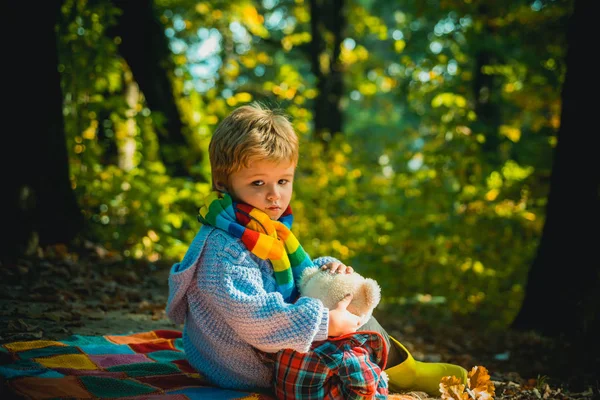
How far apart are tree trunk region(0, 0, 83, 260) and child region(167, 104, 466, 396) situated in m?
2.78

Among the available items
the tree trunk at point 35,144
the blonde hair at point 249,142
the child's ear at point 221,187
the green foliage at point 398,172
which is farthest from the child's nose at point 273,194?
the green foliage at point 398,172

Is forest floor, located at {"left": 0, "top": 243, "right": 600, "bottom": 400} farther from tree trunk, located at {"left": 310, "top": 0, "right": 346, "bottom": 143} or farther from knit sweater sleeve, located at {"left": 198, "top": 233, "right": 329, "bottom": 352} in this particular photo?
tree trunk, located at {"left": 310, "top": 0, "right": 346, "bottom": 143}

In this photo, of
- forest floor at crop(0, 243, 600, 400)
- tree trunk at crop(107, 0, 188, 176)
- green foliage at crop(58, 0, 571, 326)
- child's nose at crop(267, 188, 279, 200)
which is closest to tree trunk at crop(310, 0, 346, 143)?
green foliage at crop(58, 0, 571, 326)

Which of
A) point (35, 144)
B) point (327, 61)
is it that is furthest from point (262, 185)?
point (327, 61)

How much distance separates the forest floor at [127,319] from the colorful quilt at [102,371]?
337mm

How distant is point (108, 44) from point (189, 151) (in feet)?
6.35

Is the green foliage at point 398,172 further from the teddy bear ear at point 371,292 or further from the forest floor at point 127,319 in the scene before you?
the teddy bear ear at point 371,292

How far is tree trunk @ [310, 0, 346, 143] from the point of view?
40.4 feet

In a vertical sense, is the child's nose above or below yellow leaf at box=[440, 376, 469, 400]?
above

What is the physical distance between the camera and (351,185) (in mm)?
9492

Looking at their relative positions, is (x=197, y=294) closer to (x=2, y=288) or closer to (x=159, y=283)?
(x=2, y=288)

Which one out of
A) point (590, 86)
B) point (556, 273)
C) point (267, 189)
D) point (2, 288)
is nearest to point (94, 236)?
point (2, 288)

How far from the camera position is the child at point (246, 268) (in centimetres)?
243

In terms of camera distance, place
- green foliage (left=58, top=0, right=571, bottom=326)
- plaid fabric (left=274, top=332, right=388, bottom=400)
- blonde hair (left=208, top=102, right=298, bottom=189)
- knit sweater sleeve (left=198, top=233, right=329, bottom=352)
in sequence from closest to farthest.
A: knit sweater sleeve (left=198, top=233, right=329, bottom=352)
plaid fabric (left=274, top=332, right=388, bottom=400)
blonde hair (left=208, top=102, right=298, bottom=189)
green foliage (left=58, top=0, right=571, bottom=326)
